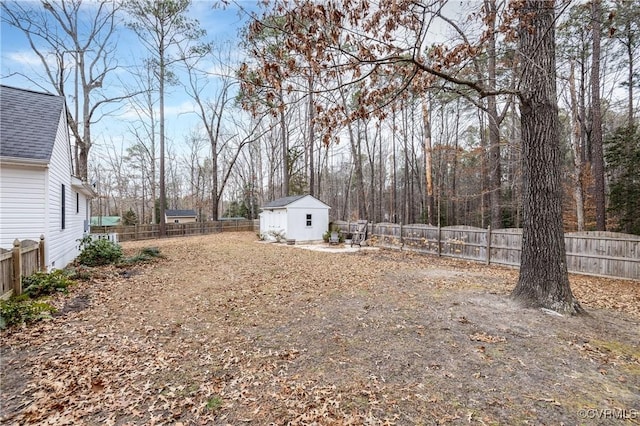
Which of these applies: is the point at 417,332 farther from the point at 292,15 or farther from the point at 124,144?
the point at 124,144

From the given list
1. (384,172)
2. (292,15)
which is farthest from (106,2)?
(384,172)

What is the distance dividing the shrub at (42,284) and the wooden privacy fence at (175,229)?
13377mm

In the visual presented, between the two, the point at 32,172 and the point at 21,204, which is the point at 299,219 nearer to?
the point at 32,172

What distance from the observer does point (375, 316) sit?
4742 mm

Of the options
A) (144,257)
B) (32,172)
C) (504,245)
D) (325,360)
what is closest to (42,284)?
(32,172)

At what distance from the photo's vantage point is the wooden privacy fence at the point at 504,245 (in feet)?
24.2

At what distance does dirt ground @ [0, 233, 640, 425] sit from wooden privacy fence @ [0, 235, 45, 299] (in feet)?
2.66

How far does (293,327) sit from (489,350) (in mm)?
2600

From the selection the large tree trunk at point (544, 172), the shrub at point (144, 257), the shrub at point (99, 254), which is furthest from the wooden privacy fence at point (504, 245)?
the shrub at point (99, 254)

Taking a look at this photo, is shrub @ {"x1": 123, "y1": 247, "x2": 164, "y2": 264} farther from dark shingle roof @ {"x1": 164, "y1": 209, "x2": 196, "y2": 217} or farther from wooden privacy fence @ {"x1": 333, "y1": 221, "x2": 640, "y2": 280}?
dark shingle roof @ {"x1": 164, "y1": 209, "x2": 196, "y2": 217}

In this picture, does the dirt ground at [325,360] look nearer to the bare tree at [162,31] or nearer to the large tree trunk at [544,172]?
the large tree trunk at [544,172]

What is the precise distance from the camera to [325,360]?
11.2 feet

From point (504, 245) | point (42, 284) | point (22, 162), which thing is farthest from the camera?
point (504, 245)

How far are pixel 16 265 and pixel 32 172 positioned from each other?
2.82 metres
